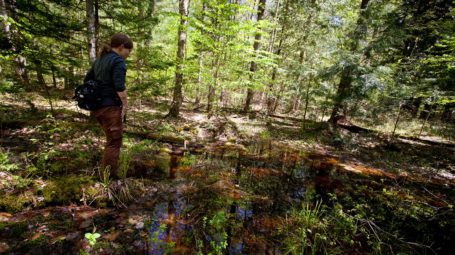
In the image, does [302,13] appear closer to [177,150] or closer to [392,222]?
[177,150]

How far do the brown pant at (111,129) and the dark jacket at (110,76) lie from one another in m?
0.12

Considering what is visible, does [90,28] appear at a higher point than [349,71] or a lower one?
lower

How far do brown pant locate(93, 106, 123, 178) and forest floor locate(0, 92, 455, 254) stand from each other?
1.22 ft

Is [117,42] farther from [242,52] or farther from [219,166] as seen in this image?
[242,52]

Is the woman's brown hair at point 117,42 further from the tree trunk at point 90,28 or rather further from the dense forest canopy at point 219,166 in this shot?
the tree trunk at point 90,28

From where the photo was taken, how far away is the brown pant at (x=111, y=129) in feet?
11.5

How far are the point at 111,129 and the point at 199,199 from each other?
6.57 feet

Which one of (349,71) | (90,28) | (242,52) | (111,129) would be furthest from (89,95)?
(349,71)

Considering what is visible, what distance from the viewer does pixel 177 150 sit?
273 inches

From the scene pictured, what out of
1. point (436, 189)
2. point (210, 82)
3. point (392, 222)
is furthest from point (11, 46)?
point (436, 189)

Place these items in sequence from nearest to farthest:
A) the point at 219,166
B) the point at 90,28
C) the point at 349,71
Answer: the point at 219,166 → the point at 90,28 → the point at 349,71

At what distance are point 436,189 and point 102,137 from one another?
1025 centimetres

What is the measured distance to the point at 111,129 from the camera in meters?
3.56

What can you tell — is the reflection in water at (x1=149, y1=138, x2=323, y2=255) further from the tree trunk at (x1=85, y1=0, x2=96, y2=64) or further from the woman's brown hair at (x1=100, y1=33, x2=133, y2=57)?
the tree trunk at (x1=85, y1=0, x2=96, y2=64)
